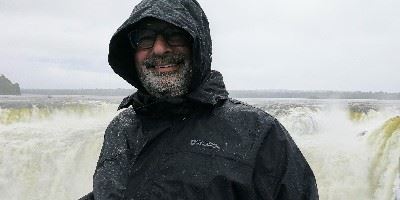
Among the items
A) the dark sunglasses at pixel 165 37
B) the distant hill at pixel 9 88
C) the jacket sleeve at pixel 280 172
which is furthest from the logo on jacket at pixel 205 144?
the distant hill at pixel 9 88

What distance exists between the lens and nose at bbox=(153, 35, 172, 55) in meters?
2.03

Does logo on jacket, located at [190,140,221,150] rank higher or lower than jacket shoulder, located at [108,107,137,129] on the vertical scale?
lower

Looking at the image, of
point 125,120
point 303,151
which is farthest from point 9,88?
point 125,120

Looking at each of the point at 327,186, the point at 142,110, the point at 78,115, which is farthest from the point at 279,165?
the point at 78,115

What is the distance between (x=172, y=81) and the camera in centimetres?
204

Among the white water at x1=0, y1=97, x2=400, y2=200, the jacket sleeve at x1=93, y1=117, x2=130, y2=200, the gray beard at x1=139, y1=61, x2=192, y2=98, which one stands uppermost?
the gray beard at x1=139, y1=61, x2=192, y2=98

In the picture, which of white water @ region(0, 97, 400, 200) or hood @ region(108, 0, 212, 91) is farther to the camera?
white water @ region(0, 97, 400, 200)

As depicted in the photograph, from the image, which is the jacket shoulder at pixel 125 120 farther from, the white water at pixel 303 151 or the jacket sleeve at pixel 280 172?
the white water at pixel 303 151

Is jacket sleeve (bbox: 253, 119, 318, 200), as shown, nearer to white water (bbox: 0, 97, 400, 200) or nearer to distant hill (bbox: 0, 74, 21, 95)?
white water (bbox: 0, 97, 400, 200)

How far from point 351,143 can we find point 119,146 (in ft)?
36.2

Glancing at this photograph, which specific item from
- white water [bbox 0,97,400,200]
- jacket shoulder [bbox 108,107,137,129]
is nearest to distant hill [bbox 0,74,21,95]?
white water [bbox 0,97,400,200]

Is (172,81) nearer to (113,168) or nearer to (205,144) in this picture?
(205,144)

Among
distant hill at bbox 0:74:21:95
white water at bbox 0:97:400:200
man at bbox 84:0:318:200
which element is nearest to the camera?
man at bbox 84:0:318:200

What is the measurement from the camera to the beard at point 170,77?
2033 millimetres
